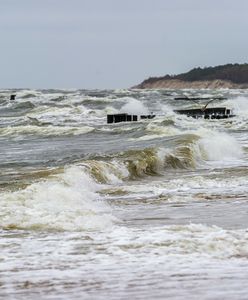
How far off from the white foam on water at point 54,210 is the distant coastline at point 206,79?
170 meters

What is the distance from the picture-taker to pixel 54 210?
8398 millimetres

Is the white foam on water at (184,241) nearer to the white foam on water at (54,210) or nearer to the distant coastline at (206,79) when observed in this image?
the white foam on water at (54,210)

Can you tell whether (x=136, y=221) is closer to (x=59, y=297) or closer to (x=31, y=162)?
(x=59, y=297)

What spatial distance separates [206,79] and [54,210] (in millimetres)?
184682

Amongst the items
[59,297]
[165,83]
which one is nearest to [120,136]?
→ [59,297]

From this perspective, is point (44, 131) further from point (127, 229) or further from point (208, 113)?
point (127, 229)

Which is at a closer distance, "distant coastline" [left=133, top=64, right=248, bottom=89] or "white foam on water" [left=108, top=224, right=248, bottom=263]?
"white foam on water" [left=108, top=224, right=248, bottom=263]

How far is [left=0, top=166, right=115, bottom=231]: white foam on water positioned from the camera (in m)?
7.67

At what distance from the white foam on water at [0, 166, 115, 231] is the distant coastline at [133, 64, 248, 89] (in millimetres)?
170150

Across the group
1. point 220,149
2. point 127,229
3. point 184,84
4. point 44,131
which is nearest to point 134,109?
point 44,131

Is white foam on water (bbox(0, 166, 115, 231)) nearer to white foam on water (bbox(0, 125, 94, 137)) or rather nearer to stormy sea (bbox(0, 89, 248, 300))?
stormy sea (bbox(0, 89, 248, 300))

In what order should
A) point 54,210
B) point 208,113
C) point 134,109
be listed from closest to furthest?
point 54,210, point 208,113, point 134,109

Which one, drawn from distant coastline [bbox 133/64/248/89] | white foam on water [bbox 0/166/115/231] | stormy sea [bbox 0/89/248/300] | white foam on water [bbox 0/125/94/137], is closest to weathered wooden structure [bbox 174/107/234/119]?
white foam on water [bbox 0/125/94/137]

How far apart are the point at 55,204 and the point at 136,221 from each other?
127cm
